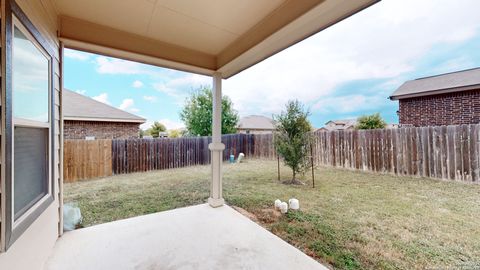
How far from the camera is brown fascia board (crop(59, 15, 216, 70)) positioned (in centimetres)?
191

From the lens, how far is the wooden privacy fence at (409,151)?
2.77 m

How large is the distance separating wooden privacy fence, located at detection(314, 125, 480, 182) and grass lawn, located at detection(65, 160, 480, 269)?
0.23m

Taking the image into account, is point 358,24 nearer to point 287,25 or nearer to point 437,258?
point 287,25

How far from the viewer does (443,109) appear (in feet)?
5.78

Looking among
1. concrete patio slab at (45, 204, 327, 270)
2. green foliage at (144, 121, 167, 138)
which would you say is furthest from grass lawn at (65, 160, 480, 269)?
green foliage at (144, 121, 167, 138)

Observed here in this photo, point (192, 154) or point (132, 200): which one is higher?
point (192, 154)

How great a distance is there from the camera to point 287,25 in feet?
5.30

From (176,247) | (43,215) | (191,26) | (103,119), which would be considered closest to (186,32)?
(191,26)

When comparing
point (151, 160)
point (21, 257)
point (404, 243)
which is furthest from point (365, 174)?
point (151, 160)

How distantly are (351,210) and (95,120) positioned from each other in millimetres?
7513

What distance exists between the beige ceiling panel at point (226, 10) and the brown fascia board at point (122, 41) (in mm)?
716

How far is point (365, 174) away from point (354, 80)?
2961 millimetres

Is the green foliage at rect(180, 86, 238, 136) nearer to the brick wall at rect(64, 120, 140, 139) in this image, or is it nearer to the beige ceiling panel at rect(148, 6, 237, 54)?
the brick wall at rect(64, 120, 140, 139)

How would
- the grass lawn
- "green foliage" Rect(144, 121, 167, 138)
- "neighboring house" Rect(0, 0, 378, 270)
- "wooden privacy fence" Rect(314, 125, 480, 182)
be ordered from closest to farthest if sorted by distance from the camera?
"neighboring house" Rect(0, 0, 378, 270) → the grass lawn → "wooden privacy fence" Rect(314, 125, 480, 182) → "green foliage" Rect(144, 121, 167, 138)
